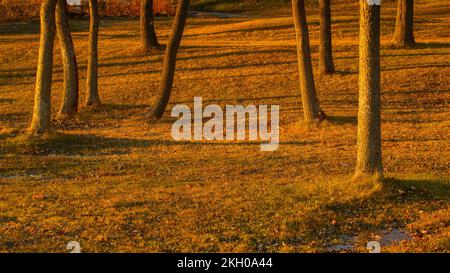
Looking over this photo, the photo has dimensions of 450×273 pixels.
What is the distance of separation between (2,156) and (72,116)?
790cm

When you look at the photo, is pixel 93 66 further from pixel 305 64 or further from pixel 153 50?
pixel 153 50

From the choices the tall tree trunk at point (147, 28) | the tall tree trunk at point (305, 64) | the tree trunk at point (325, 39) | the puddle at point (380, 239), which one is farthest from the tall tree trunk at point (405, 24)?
the puddle at point (380, 239)

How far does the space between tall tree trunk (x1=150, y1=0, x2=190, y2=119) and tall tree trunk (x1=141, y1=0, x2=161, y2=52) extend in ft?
41.2

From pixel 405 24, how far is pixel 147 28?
40.7ft

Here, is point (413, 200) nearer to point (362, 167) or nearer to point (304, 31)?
point (362, 167)

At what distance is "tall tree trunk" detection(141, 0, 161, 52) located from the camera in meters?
37.2

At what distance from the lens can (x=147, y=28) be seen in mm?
37844

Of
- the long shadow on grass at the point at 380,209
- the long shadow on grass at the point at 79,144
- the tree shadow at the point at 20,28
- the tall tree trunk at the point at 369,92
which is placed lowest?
the long shadow on grass at the point at 79,144

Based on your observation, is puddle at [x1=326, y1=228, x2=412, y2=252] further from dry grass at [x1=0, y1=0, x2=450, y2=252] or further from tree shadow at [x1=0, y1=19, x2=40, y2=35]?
tree shadow at [x1=0, y1=19, x2=40, y2=35]

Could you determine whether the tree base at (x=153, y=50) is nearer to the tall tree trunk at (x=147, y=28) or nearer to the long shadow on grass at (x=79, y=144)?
the tall tree trunk at (x=147, y=28)

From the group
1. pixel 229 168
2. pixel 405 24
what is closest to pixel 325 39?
pixel 405 24

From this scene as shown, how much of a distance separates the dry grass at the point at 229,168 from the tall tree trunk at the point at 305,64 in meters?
0.52

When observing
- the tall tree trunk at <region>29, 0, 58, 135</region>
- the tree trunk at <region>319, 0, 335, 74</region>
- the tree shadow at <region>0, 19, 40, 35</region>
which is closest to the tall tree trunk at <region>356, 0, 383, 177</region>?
the tall tree trunk at <region>29, 0, 58, 135</region>

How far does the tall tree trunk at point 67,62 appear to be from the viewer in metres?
25.7
